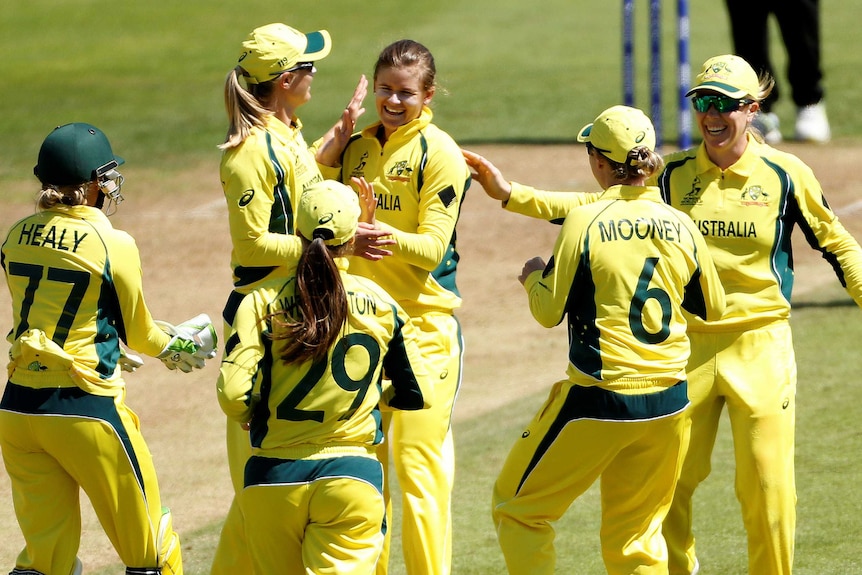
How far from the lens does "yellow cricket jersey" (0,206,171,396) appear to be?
504 cm

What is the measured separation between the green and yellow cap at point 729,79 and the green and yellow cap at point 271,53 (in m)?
1.56

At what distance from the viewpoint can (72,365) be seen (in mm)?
5062

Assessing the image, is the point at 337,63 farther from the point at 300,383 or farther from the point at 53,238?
the point at 300,383

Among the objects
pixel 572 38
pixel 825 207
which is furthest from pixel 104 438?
pixel 572 38

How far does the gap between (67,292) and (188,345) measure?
63cm

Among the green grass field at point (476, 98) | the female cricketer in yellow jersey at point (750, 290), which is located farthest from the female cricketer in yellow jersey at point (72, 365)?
the female cricketer in yellow jersey at point (750, 290)

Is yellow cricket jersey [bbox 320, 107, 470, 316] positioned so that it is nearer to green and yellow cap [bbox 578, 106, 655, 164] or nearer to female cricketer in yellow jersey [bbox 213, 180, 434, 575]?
green and yellow cap [bbox 578, 106, 655, 164]

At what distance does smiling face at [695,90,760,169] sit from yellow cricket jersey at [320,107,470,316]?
3.36 feet

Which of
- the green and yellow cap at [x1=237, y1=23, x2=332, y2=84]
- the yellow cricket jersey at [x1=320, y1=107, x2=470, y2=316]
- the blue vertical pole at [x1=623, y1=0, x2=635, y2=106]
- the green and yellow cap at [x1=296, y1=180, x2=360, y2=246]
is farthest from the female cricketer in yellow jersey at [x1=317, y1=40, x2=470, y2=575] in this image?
the blue vertical pole at [x1=623, y1=0, x2=635, y2=106]

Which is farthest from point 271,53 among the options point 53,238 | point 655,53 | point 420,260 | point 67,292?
point 655,53

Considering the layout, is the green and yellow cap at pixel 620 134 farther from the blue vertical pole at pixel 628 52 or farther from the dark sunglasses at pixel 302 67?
the blue vertical pole at pixel 628 52

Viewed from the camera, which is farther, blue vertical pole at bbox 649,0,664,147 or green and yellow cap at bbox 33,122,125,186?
blue vertical pole at bbox 649,0,664,147

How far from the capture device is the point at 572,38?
79.7ft

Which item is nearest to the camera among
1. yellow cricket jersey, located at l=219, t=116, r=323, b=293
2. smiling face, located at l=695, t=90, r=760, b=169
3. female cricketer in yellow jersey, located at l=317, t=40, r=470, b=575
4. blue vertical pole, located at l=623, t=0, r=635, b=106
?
yellow cricket jersey, located at l=219, t=116, r=323, b=293
